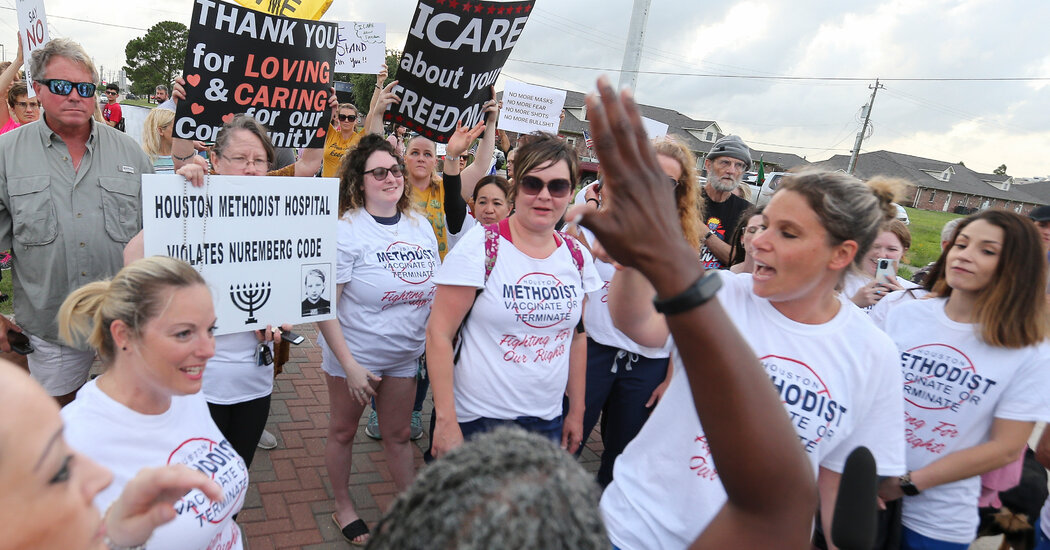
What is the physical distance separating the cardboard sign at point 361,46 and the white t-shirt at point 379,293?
16.7ft

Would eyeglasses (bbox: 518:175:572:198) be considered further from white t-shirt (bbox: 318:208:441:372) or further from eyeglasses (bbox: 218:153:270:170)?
eyeglasses (bbox: 218:153:270:170)

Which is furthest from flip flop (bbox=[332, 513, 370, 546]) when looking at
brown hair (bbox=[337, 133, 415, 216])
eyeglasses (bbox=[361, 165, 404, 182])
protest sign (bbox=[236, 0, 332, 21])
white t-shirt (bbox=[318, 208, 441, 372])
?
protest sign (bbox=[236, 0, 332, 21])

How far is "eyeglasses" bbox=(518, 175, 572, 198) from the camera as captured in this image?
104 inches

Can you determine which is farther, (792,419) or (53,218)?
(53,218)

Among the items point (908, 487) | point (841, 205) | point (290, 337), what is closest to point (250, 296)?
point (290, 337)

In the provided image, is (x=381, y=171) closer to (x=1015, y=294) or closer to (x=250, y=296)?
(x=250, y=296)

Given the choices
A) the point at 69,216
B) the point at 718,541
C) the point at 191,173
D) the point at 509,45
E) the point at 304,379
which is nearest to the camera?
the point at 718,541

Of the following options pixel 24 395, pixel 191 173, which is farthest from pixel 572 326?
pixel 24 395

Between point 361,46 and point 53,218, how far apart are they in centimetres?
556

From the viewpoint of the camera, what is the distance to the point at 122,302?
1.79m

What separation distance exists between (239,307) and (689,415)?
2.15 m

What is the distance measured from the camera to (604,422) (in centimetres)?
360

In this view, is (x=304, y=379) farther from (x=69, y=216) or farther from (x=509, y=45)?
(x=509, y=45)

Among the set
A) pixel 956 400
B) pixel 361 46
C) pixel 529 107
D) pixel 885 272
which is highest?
pixel 361 46
